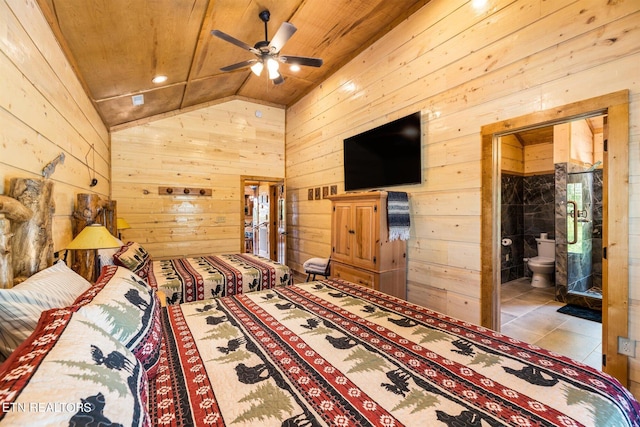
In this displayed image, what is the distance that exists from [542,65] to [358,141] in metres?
2.13

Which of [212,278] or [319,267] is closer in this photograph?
[212,278]

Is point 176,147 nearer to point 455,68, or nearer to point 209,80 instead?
point 209,80

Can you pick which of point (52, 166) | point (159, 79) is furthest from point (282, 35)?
point (52, 166)

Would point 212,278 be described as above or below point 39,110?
below

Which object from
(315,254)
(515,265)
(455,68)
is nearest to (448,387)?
(455,68)

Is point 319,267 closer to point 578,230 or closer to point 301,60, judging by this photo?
point 301,60

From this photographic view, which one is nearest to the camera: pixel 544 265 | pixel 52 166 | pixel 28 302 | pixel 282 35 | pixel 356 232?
pixel 28 302

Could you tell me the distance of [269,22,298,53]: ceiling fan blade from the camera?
2.39 m

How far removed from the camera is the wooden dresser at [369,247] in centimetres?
309

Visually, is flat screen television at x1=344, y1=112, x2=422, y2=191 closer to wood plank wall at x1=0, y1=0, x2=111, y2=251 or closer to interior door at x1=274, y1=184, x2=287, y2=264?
interior door at x1=274, y1=184, x2=287, y2=264

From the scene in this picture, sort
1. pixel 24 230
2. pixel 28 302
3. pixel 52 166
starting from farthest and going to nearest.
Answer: pixel 52 166 < pixel 24 230 < pixel 28 302

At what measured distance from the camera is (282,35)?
255 centimetres

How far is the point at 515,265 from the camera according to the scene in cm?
516

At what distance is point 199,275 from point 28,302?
6.58 ft
